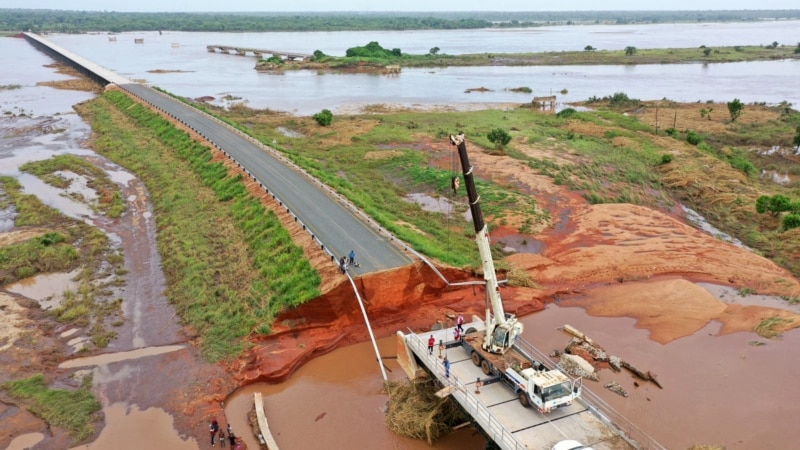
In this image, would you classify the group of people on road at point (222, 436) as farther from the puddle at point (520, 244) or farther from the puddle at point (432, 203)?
the puddle at point (432, 203)

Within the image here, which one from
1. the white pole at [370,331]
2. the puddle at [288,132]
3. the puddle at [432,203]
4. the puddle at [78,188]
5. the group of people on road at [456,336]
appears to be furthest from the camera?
the puddle at [288,132]

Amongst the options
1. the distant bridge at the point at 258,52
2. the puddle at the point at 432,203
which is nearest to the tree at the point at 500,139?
the puddle at the point at 432,203

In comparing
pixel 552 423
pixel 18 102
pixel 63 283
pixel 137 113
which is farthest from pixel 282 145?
pixel 18 102

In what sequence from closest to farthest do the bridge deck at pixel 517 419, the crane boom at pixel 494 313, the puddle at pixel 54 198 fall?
the bridge deck at pixel 517 419 → the crane boom at pixel 494 313 → the puddle at pixel 54 198

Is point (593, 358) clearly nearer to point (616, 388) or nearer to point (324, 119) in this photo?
point (616, 388)

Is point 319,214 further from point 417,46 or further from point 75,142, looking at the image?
point 417,46

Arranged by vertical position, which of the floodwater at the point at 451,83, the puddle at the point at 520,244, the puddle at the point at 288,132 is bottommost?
the puddle at the point at 520,244

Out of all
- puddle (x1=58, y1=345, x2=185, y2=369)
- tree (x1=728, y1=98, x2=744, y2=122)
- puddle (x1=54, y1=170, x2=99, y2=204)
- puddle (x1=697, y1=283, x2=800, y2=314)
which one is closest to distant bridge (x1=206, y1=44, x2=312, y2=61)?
puddle (x1=54, y1=170, x2=99, y2=204)

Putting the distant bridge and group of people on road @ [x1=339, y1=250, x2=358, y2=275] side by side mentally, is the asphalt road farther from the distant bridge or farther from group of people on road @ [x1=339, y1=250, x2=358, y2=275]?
the distant bridge
